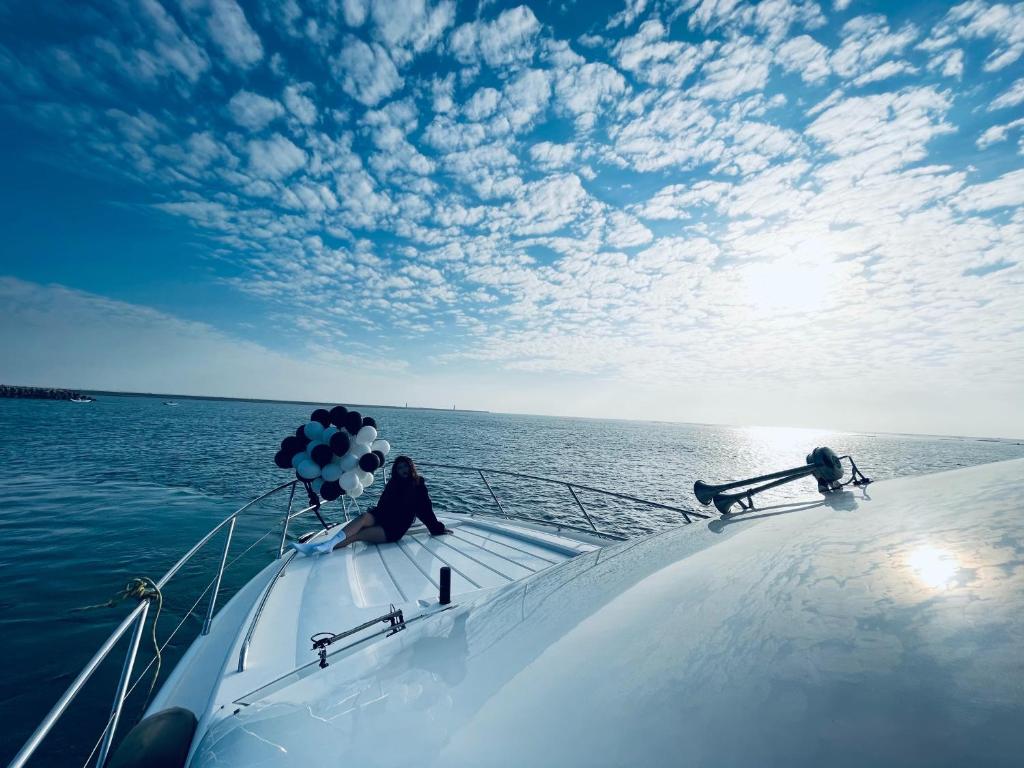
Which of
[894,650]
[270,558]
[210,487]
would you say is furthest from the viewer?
[210,487]

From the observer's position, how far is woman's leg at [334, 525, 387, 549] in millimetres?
5793

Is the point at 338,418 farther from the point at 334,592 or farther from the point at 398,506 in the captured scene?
the point at 334,592

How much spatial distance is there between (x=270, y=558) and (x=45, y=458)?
73.1 feet

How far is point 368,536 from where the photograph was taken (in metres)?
5.98

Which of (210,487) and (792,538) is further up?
(792,538)

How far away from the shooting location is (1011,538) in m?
1.32

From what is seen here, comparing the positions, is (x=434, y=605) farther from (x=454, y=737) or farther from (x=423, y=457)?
(x=423, y=457)

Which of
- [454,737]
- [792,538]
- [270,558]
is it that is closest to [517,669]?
[454,737]

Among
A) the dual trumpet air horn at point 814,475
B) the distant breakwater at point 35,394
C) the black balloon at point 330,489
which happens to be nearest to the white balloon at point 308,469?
the black balloon at point 330,489

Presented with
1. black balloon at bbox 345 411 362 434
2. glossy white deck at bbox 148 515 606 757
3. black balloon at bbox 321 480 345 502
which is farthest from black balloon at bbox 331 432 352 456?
glossy white deck at bbox 148 515 606 757

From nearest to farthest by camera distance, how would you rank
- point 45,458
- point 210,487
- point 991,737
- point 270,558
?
point 991,737, point 270,558, point 210,487, point 45,458

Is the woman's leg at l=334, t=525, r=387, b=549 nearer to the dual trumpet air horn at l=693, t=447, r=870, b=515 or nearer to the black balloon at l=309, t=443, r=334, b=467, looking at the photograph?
the black balloon at l=309, t=443, r=334, b=467

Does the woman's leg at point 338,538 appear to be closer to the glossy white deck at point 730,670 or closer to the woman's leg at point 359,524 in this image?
the woman's leg at point 359,524

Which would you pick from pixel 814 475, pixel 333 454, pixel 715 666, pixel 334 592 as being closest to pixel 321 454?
pixel 333 454
